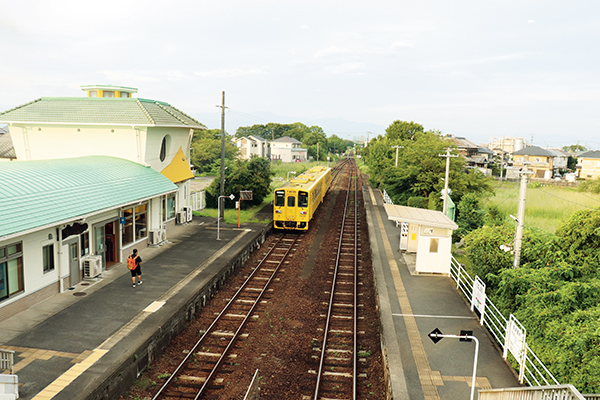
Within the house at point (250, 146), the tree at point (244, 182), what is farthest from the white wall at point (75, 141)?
the house at point (250, 146)

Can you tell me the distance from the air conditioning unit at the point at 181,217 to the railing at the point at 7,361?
15.5 metres

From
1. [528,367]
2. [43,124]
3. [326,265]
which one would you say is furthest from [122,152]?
[528,367]

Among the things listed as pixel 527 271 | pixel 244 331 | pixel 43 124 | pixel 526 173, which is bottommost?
pixel 244 331

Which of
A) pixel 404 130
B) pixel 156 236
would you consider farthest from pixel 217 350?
pixel 404 130

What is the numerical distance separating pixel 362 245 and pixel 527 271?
11706mm

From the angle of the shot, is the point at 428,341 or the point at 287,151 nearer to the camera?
the point at 428,341

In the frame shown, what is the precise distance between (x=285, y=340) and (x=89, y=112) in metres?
13.6

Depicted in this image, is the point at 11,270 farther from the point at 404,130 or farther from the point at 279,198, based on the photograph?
the point at 404,130

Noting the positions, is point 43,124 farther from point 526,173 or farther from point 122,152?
point 526,173

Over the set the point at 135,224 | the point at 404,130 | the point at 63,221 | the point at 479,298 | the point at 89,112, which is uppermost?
the point at 404,130

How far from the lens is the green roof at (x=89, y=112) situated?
18.1 metres

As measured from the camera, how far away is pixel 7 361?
25.9 ft

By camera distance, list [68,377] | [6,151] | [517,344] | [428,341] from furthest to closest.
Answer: [6,151], [428,341], [517,344], [68,377]

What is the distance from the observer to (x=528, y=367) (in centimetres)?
884
